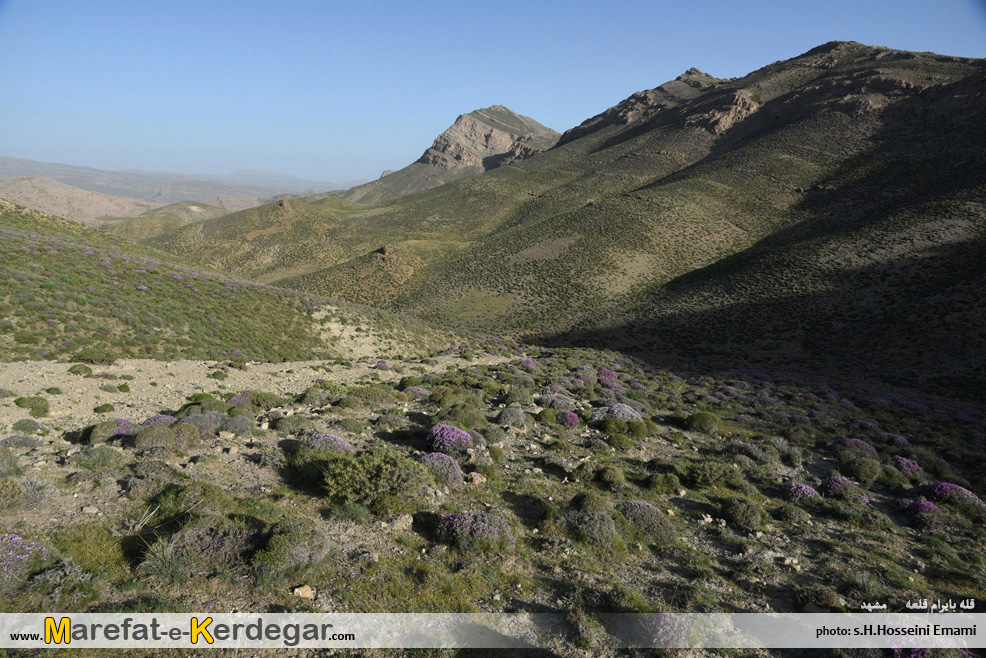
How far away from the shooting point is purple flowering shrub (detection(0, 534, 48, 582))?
7016 mm

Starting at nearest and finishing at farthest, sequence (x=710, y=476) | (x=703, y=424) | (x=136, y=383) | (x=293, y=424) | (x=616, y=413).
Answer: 1. (x=710, y=476)
2. (x=293, y=424)
3. (x=136, y=383)
4. (x=703, y=424)
5. (x=616, y=413)

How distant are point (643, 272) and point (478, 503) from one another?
2548 inches

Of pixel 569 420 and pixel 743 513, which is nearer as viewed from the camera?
pixel 743 513

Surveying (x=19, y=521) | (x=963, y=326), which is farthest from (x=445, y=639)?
(x=963, y=326)

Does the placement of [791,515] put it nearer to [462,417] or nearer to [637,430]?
[637,430]

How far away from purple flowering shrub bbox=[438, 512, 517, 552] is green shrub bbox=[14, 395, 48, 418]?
594 inches

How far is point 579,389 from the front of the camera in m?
25.8

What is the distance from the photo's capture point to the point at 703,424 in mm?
20078

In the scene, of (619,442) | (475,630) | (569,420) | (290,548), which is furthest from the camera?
(569,420)

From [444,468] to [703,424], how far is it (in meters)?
13.8

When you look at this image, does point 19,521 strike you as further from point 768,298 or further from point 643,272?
point 643,272

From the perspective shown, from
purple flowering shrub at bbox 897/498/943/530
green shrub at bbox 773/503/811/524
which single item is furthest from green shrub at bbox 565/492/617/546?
purple flowering shrub at bbox 897/498/943/530

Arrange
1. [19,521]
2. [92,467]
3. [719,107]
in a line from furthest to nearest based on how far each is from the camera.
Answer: [719,107] → [92,467] → [19,521]

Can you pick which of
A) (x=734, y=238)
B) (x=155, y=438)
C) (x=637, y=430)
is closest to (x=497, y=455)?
(x=637, y=430)
